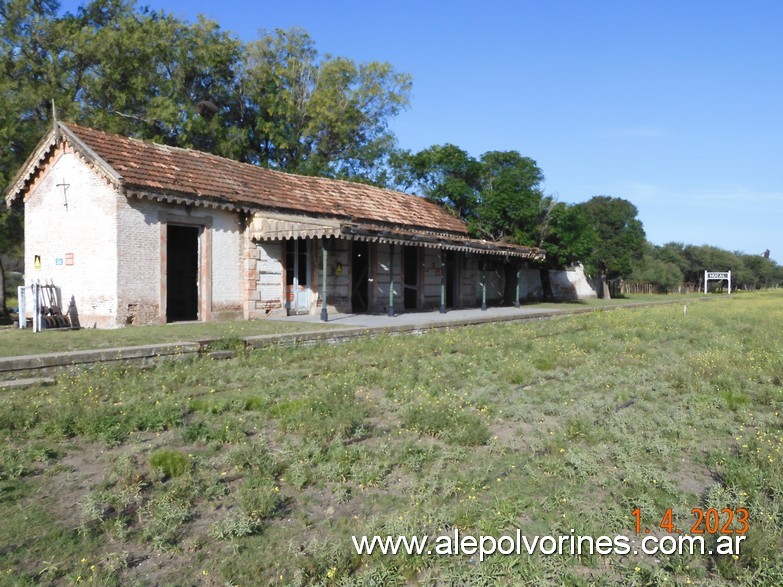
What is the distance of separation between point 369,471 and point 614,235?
40.5 metres

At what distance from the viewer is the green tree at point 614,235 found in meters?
36.1

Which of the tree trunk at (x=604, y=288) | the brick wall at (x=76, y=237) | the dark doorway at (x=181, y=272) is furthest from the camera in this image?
the tree trunk at (x=604, y=288)

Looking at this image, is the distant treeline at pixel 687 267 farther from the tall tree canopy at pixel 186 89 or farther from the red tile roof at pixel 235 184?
the red tile roof at pixel 235 184

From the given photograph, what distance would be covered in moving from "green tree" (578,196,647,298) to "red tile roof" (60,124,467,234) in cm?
1620

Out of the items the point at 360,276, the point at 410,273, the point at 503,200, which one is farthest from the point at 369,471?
the point at 503,200

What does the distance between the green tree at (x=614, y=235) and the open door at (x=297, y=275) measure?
72.6 feet

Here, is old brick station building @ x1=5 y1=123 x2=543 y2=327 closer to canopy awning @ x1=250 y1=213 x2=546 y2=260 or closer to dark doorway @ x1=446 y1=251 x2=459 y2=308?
canopy awning @ x1=250 y1=213 x2=546 y2=260

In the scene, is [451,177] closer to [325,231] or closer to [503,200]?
[503,200]

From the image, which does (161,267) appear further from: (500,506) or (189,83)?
(189,83)

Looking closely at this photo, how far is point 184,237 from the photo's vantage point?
1920 cm

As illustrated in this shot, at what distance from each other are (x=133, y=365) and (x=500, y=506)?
6.61 m
